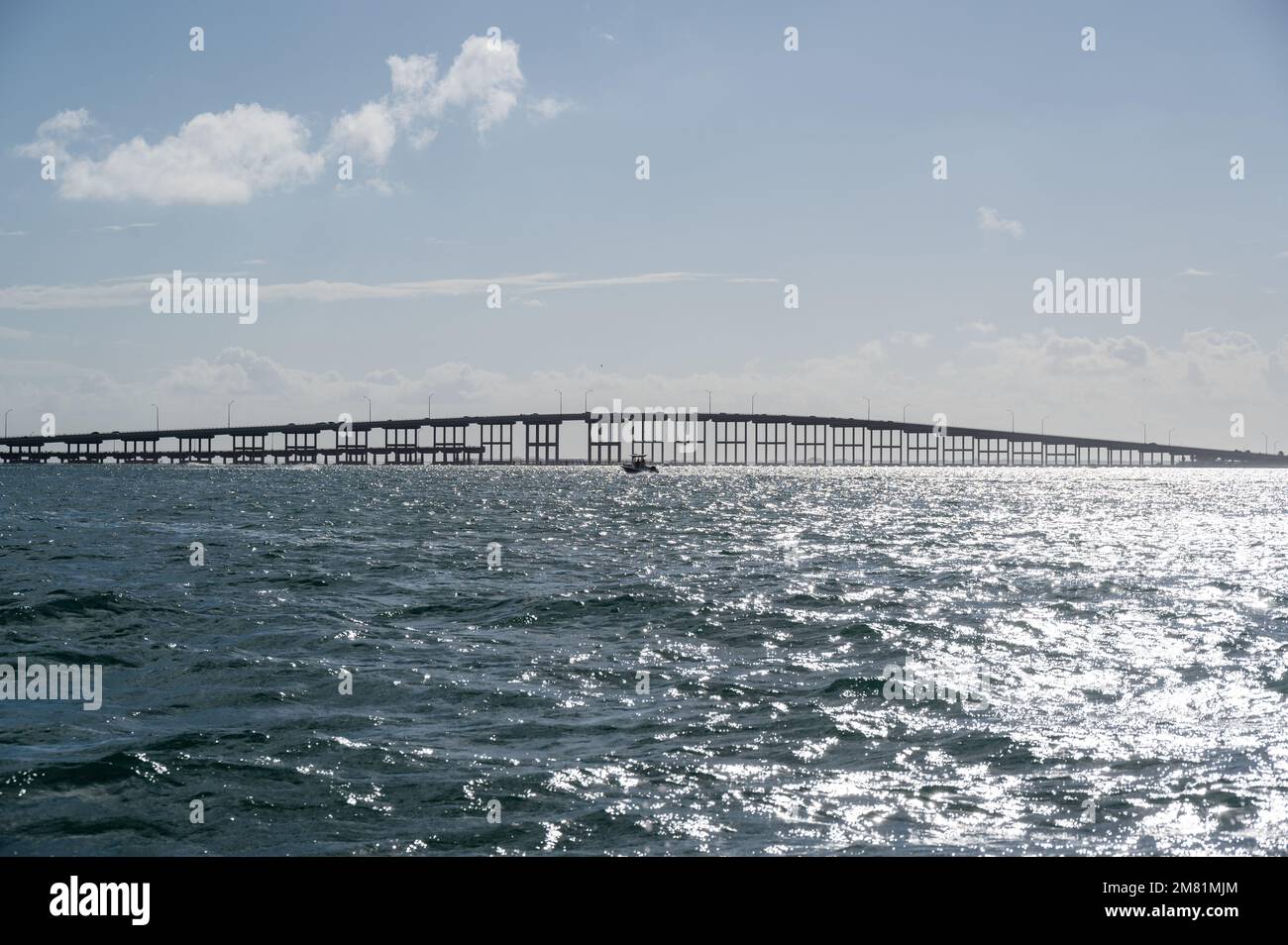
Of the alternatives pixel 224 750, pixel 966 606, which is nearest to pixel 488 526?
pixel 966 606

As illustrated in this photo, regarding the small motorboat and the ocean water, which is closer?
the ocean water

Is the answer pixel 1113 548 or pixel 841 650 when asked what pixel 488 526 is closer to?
pixel 1113 548

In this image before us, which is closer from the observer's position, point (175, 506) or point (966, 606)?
point (966, 606)

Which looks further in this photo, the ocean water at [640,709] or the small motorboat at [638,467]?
the small motorboat at [638,467]

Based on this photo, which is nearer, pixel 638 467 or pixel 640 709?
pixel 640 709
